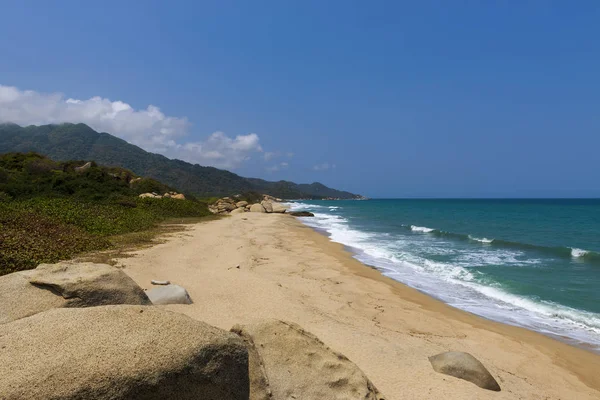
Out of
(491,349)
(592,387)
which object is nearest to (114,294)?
(491,349)

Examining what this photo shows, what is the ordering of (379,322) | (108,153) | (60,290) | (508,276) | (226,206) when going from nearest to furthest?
(60,290) < (379,322) < (508,276) < (226,206) < (108,153)

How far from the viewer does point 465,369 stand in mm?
5668

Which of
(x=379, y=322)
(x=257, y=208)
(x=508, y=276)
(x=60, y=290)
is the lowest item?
(x=508, y=276)

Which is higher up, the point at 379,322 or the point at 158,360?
the point at 158,360

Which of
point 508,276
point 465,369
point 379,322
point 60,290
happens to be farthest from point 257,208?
point 465,369

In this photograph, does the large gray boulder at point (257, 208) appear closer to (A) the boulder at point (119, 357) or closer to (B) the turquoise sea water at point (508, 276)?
(B) the turquoise sea water at point (508, 276)

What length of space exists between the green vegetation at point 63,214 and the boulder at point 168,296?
12.6 ft

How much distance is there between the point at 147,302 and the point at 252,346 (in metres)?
3.26

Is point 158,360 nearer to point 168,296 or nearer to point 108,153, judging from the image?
point 168,296

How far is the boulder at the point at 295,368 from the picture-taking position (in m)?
3.86

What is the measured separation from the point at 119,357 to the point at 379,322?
21.9ft

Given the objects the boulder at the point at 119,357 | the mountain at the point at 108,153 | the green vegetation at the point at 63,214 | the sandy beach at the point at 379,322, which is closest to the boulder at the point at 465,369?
the sandy beach at the point at 379,322

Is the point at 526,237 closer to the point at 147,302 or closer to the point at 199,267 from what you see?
the point at 199,267

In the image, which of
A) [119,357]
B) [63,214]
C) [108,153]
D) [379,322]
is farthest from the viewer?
[108,153]
